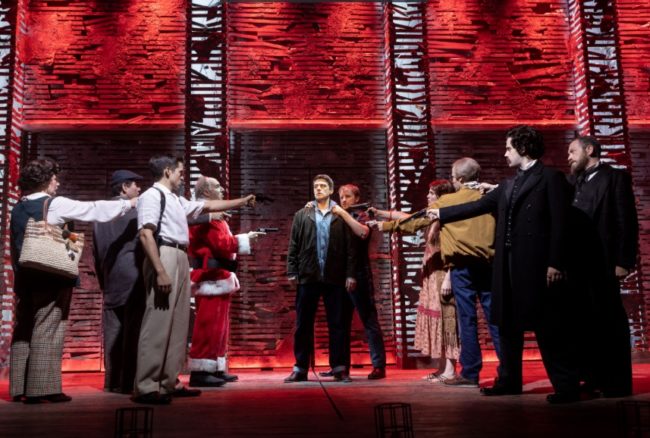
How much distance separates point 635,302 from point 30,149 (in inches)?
244

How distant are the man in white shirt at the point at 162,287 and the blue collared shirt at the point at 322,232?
1389 mm

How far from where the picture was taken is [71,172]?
6.20 meters

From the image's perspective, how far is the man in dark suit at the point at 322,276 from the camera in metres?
4.96

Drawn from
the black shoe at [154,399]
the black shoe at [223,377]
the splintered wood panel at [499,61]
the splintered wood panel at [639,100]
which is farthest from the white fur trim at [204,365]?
the splintered wood panel at [639,100]

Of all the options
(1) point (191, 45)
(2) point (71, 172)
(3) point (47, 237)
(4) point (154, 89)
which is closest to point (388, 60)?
(1) point (191, 45)

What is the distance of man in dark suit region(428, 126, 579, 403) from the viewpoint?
11.6 feet

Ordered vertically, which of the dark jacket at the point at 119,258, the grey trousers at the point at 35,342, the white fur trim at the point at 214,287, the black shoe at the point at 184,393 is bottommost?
the black shoe at the point at 184,393

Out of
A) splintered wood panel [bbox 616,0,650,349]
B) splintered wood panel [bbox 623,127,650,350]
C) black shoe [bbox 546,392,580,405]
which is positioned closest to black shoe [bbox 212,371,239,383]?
black shoe [bbox 546,392,580,405]

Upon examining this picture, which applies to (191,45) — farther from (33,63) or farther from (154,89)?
(33,63)

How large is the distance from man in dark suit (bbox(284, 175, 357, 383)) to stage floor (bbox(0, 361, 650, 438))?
1.17 feet

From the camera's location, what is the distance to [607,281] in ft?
12.5

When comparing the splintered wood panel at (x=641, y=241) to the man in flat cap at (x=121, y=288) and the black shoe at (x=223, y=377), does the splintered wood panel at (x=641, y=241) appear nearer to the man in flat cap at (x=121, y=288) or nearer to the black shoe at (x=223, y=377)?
the black shoe at (x=223, y=377)

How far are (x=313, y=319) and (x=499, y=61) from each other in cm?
355

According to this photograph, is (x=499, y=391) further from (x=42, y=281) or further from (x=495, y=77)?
(x=495, y=77)
